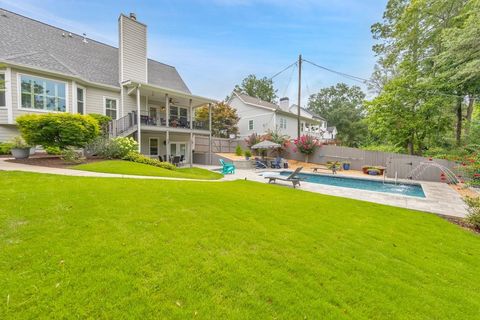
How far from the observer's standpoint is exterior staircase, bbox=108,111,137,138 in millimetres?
13797

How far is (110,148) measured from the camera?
11.9 metres

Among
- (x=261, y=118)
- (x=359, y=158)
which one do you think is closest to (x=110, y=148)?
(x=261, y=118)

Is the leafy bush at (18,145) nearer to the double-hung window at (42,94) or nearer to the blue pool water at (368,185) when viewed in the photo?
the double-hung window at (42,94)

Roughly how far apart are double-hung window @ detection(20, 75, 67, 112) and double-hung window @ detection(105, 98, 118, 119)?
2.73 metres

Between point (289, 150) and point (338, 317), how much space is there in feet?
75.8

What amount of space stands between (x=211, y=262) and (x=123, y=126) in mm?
13968

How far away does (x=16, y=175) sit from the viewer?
22.1 ft

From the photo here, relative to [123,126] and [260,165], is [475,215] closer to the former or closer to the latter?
[260,165]

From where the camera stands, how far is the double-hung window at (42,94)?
39.3 feet

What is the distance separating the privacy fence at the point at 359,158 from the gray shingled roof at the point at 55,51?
24.9ft

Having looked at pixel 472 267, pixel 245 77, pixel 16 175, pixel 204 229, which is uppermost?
pixel 245 77

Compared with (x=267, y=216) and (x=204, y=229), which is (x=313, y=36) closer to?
(x=267, y=216)

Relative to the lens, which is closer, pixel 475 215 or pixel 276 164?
pixel 475 215

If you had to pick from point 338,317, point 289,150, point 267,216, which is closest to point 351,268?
point 338,317
